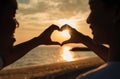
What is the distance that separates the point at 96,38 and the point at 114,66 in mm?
383

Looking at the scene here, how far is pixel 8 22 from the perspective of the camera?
3.93 meters

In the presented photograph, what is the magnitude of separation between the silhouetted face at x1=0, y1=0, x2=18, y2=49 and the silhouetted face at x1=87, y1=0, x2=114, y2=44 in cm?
162

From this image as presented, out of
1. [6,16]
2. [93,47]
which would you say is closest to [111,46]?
[93,47]

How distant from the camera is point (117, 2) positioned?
2.17 metres

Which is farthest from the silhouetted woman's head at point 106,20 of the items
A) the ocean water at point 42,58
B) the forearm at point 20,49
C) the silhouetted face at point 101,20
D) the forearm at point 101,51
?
the ocean water at point 42,58

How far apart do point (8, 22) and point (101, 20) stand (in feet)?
5.97

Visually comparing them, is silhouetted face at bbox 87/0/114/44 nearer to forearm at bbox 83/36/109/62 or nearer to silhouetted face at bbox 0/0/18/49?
forearm at bbox 83/36/109/62

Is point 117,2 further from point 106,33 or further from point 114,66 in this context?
point 114,66

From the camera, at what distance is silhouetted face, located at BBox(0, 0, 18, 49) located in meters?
3.93

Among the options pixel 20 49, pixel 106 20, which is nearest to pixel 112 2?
pixel 106 20

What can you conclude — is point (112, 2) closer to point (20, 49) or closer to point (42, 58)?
point (20, 49)

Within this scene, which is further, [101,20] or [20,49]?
[20,49]

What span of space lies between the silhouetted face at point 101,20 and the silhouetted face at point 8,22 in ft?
5.32

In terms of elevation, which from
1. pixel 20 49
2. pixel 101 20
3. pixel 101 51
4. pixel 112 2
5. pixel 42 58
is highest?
pixel 112 2
